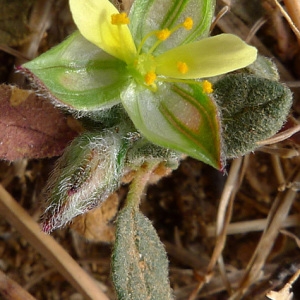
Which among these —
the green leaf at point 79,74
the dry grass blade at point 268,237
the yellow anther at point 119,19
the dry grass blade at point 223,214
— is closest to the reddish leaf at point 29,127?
the green leaf at point 79,74

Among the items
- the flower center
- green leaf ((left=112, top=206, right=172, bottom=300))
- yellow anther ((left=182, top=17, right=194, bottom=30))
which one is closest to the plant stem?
green leaf ((left=112, top=206, right=172, bottom=300))

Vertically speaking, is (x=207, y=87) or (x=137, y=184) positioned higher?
(x=207, y=87)

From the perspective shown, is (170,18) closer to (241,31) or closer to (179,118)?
(179,118)

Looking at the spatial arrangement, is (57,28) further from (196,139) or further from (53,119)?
(196,139)

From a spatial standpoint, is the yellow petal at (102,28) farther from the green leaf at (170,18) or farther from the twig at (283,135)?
the twig at (283,135)

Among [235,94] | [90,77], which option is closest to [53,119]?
[90,77]

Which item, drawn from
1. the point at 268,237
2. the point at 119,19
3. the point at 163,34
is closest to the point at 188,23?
the point at 163,34
